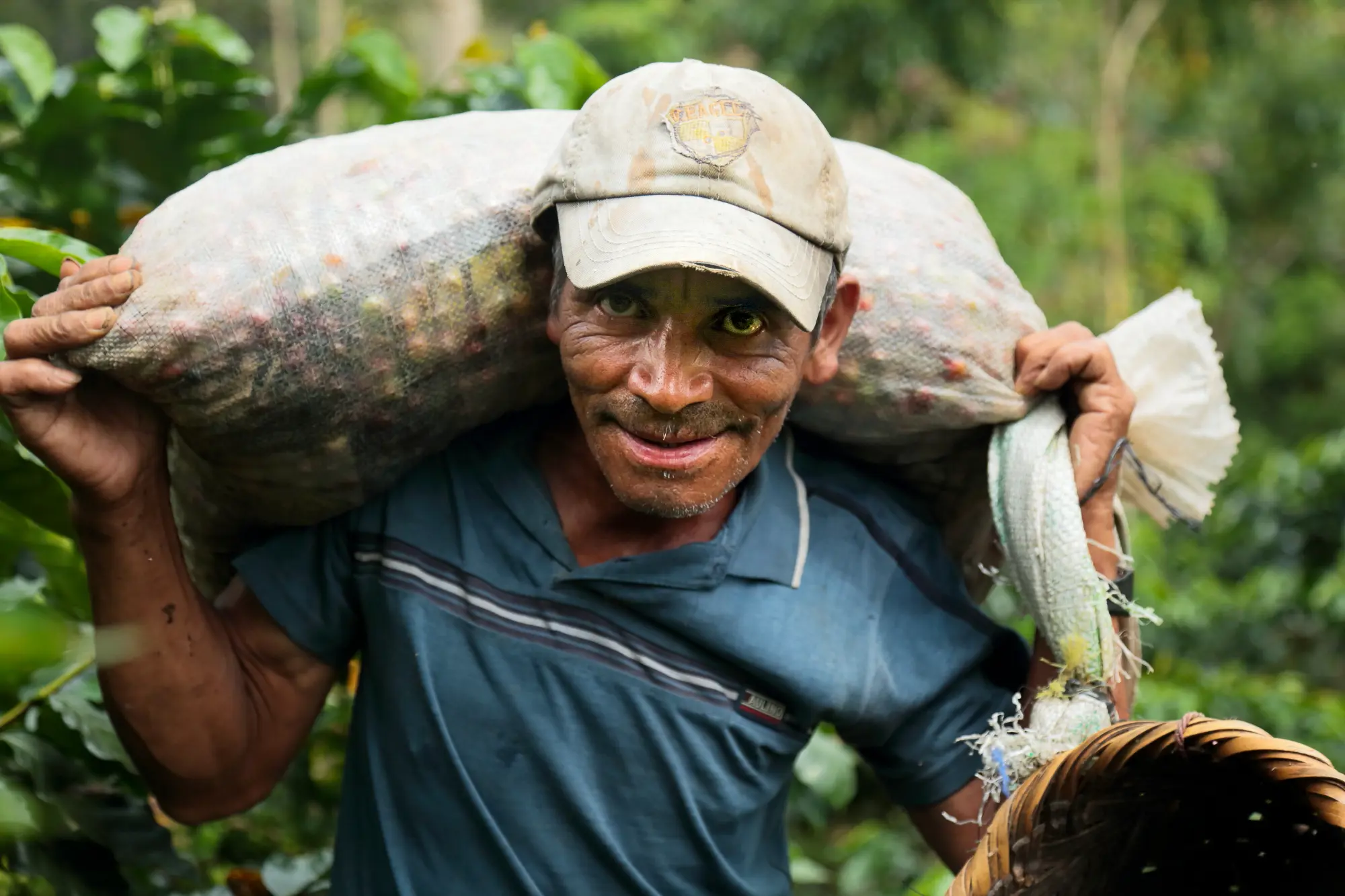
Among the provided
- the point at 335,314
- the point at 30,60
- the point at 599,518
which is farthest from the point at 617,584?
the point at 30,60

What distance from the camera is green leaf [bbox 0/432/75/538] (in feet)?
5.14

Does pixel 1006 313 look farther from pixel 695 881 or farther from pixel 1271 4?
pixel 1271 4

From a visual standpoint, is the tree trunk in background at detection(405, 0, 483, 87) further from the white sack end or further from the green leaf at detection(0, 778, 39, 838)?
the green leaf at detection(0, 778, 39, 838)

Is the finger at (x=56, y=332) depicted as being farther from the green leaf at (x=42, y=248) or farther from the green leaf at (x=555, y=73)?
the green leaf at (x=555, y=73)

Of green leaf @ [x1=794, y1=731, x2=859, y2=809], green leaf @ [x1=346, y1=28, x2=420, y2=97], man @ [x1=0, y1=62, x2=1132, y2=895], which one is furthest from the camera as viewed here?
green leaf @ [x1=794, y1=731, x2=859, y2=809]

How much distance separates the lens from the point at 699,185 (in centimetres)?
139

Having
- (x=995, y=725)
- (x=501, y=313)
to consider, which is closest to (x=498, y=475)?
(x=501, y=313)

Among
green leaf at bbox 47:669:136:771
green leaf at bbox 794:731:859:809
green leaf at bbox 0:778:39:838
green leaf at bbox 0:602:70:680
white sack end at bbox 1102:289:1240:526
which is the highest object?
green leaf at bbox 0:602:70:680

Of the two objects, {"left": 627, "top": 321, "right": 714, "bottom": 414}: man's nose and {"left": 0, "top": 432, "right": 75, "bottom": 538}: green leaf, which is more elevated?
{"left": 627, "top": 321, "right": 714, "bottom": 414}: man's nose

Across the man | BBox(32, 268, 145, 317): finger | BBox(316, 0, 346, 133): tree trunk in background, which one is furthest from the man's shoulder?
BBox(316, 0, 346, 133): tree trunk in background

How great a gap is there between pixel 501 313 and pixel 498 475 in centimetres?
22

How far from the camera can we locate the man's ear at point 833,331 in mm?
1596

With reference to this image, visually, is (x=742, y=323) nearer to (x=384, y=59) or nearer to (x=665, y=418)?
(x=665, y=418)

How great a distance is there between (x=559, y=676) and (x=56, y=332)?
26.2 inches
